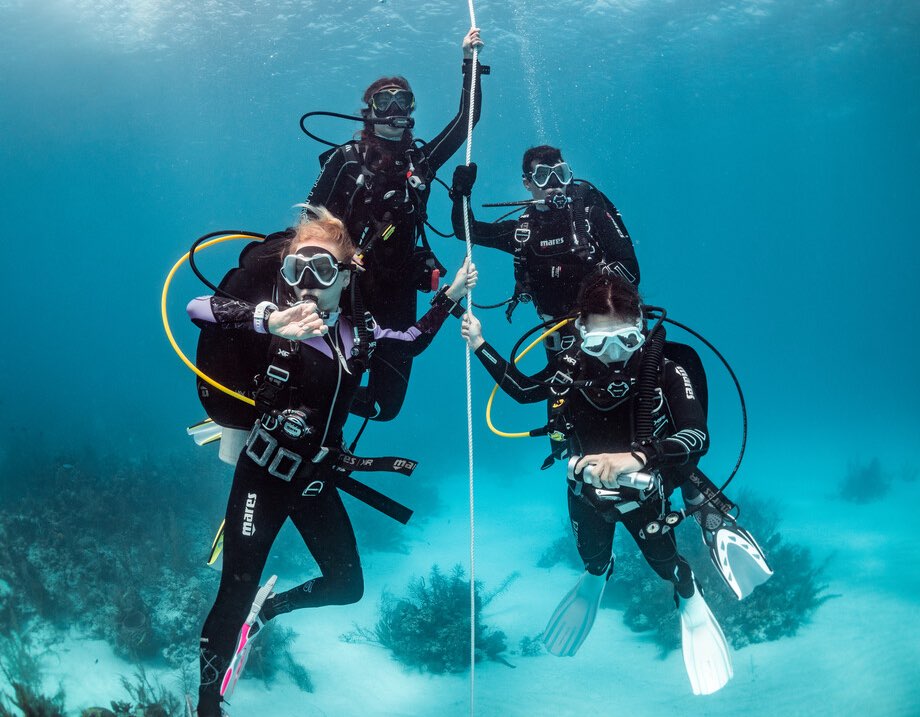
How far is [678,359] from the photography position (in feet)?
16.9

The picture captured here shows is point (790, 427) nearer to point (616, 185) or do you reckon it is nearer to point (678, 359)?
point (678, 359)

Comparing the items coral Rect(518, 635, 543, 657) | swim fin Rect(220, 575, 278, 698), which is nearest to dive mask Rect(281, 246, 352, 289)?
swim fin Rect(220, 575, 278, 698)

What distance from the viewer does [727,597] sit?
10781 mm

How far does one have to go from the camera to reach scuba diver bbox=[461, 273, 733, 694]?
14.3ft

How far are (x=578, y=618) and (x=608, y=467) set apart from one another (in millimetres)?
3190

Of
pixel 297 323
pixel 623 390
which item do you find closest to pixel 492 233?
pixel 623 390

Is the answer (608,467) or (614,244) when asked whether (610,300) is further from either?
(614,244)

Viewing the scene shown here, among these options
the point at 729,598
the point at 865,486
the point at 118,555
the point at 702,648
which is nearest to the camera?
the point at 702,648

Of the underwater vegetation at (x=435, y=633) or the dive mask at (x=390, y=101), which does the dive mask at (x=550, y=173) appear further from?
the underwater vegetation at (x=435, y=633)

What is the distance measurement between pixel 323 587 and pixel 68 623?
24.7 ft

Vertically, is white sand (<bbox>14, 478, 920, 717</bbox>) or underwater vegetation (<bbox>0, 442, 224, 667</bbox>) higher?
underwater vegetation (<bbox>0, 442, 224, 667</bbox>)

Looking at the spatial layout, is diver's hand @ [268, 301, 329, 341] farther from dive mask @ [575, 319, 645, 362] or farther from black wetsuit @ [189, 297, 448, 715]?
dive mask @ [575, 319, 645, 362]

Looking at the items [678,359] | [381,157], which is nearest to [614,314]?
[678,359]

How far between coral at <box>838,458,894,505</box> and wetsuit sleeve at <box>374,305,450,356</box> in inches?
776
